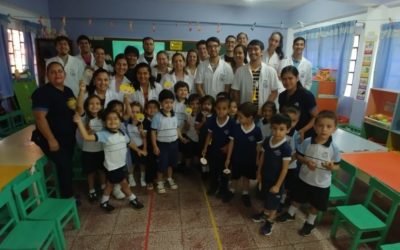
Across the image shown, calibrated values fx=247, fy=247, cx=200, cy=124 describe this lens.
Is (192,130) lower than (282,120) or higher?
lower

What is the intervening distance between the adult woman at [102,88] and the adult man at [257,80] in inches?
52.8

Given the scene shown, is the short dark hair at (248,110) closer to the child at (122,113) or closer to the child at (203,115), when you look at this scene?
the child at (203,115)

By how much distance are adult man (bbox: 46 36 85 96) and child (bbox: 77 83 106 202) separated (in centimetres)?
72

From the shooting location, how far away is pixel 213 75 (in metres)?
2.91

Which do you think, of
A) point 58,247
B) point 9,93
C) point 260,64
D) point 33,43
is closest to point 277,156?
point 260,64

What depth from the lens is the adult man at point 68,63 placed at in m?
2.72

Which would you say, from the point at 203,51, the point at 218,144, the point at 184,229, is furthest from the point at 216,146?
the point at 203,51

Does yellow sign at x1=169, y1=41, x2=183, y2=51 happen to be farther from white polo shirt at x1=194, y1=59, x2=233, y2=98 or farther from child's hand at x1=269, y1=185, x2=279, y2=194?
child's hand at x1=269, y1=185, x2=279, y2=194

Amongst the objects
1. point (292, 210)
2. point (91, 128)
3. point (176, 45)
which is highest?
point (176, 45)

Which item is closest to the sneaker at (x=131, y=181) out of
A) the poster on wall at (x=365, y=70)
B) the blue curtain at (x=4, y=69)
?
the blue curtain at (x=4, y=69)

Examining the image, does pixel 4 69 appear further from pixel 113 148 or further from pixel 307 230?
pixel 307 230

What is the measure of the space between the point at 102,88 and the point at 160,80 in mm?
751

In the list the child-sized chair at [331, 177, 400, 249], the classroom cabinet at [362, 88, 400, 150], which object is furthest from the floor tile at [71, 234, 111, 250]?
the classroom cabinet at [362, 88, 400, 150]

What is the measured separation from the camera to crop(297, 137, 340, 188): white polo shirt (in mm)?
1874
